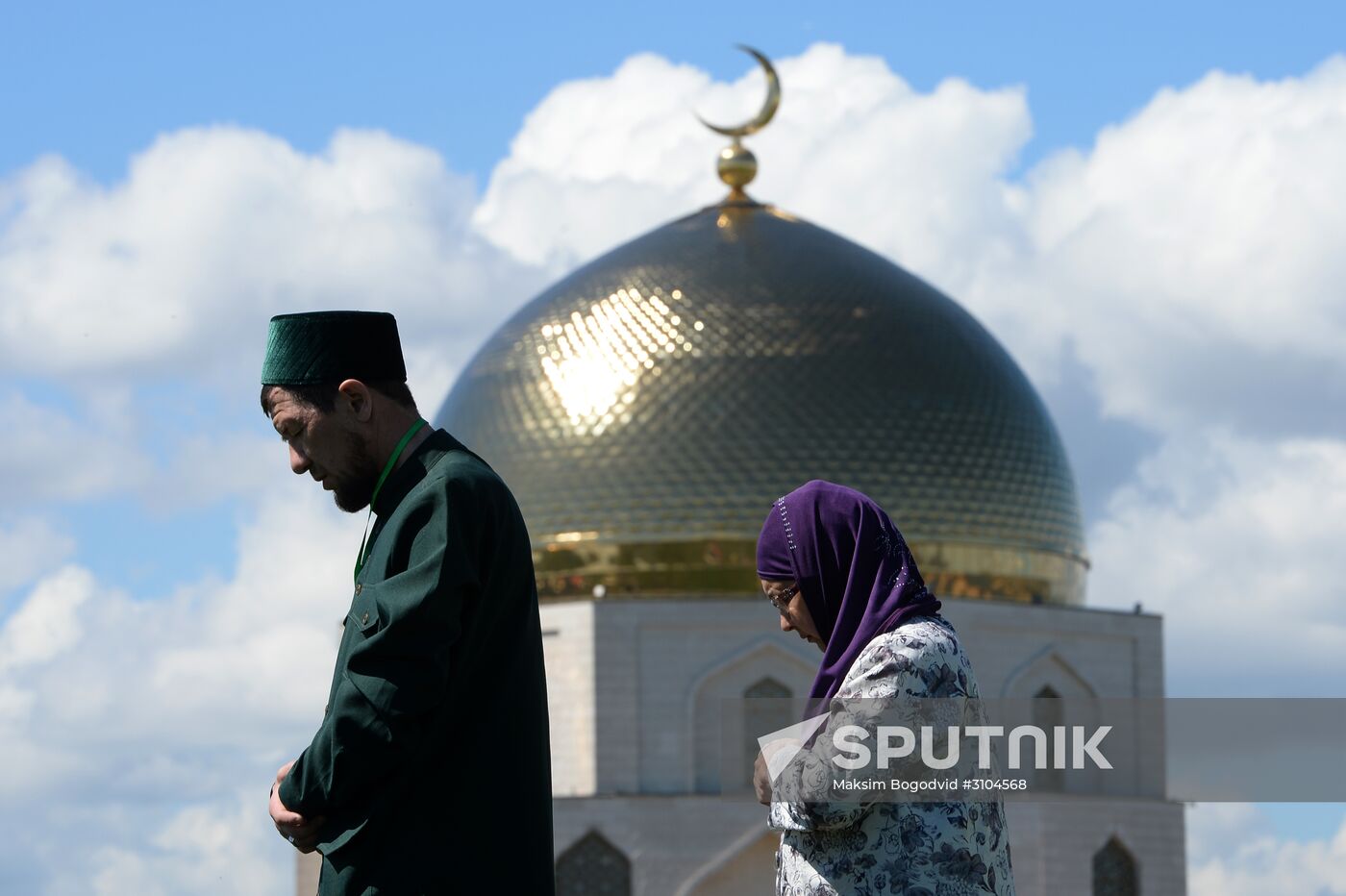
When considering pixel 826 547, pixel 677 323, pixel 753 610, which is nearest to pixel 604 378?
pixel 677 323

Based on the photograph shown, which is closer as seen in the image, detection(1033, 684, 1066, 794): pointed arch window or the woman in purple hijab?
the woman in purple hijab

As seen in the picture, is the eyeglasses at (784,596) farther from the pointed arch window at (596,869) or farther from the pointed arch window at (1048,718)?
the pointed arch window at (1048,718)

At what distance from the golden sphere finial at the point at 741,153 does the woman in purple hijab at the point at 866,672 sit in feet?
61.6

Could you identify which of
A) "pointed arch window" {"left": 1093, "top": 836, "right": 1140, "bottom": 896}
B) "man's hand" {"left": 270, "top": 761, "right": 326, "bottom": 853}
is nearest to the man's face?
"man's hand" {"left": 270, "top": 761, "right": 326, "bottom": 853}

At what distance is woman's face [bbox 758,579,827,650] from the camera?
12.6 ft

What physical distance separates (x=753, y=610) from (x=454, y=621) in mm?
16503

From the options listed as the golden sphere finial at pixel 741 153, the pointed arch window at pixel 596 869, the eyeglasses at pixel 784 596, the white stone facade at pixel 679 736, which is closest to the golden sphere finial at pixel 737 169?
the golden sphere finial at pixel 741 153

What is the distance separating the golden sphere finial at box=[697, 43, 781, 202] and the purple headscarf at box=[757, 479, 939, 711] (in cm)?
1878

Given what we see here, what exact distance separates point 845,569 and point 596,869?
1609cm

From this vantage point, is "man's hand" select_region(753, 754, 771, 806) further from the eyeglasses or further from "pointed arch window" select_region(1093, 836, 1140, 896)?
"pointed arch window" select_region(1093, 836, 1140, 896)

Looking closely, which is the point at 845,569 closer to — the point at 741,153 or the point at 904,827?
the point at 904,827

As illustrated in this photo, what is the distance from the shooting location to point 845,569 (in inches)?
150

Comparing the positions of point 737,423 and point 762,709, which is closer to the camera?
point 762,709

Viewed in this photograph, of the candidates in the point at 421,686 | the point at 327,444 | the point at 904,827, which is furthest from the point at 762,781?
the point at 327,444
